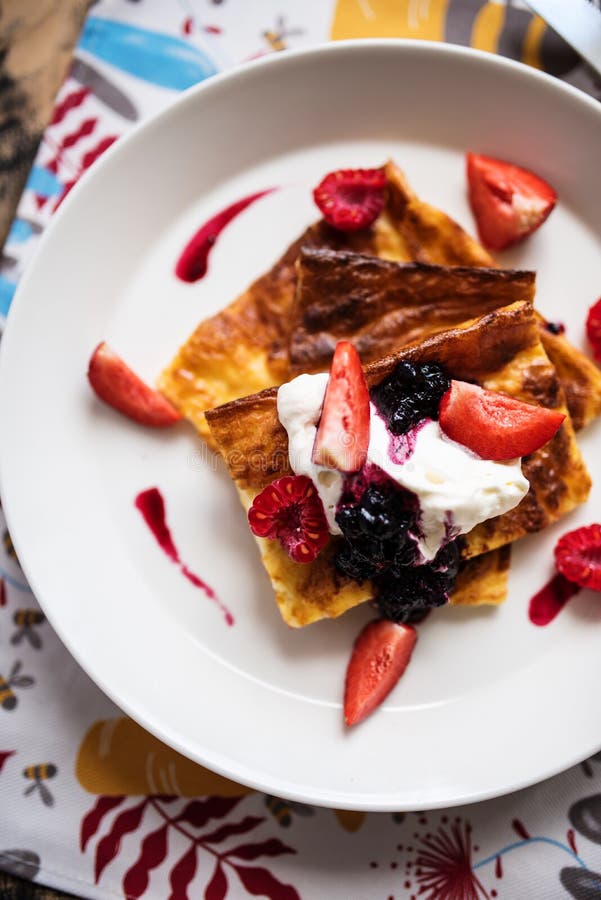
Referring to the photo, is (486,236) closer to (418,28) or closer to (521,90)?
(521,90)

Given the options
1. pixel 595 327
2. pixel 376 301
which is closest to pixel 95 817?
pixel 376 301

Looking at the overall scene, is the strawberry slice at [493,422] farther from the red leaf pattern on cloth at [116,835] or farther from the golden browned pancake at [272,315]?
the red leaf pattern on cloth at [116,835]

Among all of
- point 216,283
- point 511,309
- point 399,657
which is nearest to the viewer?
point 511,309

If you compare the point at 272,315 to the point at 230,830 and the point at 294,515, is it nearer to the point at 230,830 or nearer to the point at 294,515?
the point at 294,515

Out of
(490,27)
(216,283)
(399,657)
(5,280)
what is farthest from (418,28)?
(399,657)

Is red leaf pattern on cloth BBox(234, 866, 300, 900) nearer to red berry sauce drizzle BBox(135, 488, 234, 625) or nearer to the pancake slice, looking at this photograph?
red berry sauce drizzle BBox(135, 488, 234, 625)

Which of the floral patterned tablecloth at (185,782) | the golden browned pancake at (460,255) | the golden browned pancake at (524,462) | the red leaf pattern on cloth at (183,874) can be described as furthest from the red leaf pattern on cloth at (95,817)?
the golden browned pancake at (460,255)

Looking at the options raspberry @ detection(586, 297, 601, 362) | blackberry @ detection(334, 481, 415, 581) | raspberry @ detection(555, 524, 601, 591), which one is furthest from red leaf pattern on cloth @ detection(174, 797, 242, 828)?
raspberry @ detection(586, 297, 601, 362)
